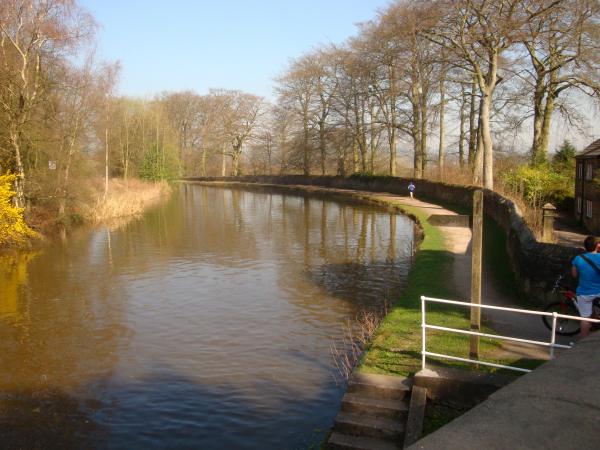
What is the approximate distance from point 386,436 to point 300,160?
61977mm

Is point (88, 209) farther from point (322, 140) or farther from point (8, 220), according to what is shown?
point (322, 140)

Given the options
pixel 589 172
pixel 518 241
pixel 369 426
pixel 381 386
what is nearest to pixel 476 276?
pixel 381 386

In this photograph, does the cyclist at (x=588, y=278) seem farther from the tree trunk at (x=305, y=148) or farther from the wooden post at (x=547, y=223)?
the tree trunk at (x=305, y=148)

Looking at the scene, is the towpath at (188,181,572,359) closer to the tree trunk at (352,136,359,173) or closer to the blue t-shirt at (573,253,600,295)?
the blue t-shirt at (573,253,600,295)

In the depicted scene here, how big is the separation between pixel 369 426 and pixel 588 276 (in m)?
3.70

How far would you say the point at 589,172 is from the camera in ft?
74.7

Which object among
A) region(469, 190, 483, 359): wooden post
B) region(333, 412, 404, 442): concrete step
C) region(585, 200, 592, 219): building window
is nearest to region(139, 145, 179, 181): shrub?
region(585, 200, 592, 219): building window

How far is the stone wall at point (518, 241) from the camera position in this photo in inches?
430

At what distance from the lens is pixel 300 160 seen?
67.6m

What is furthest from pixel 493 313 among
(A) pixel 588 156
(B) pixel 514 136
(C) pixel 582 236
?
(B) pixel 514 136

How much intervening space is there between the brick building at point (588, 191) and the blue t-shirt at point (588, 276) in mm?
14287

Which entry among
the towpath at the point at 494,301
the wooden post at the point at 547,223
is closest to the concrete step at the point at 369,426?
the towpath at the point at 494,301

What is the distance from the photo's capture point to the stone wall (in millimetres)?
10922

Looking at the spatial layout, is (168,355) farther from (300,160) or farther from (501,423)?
(300,160)
